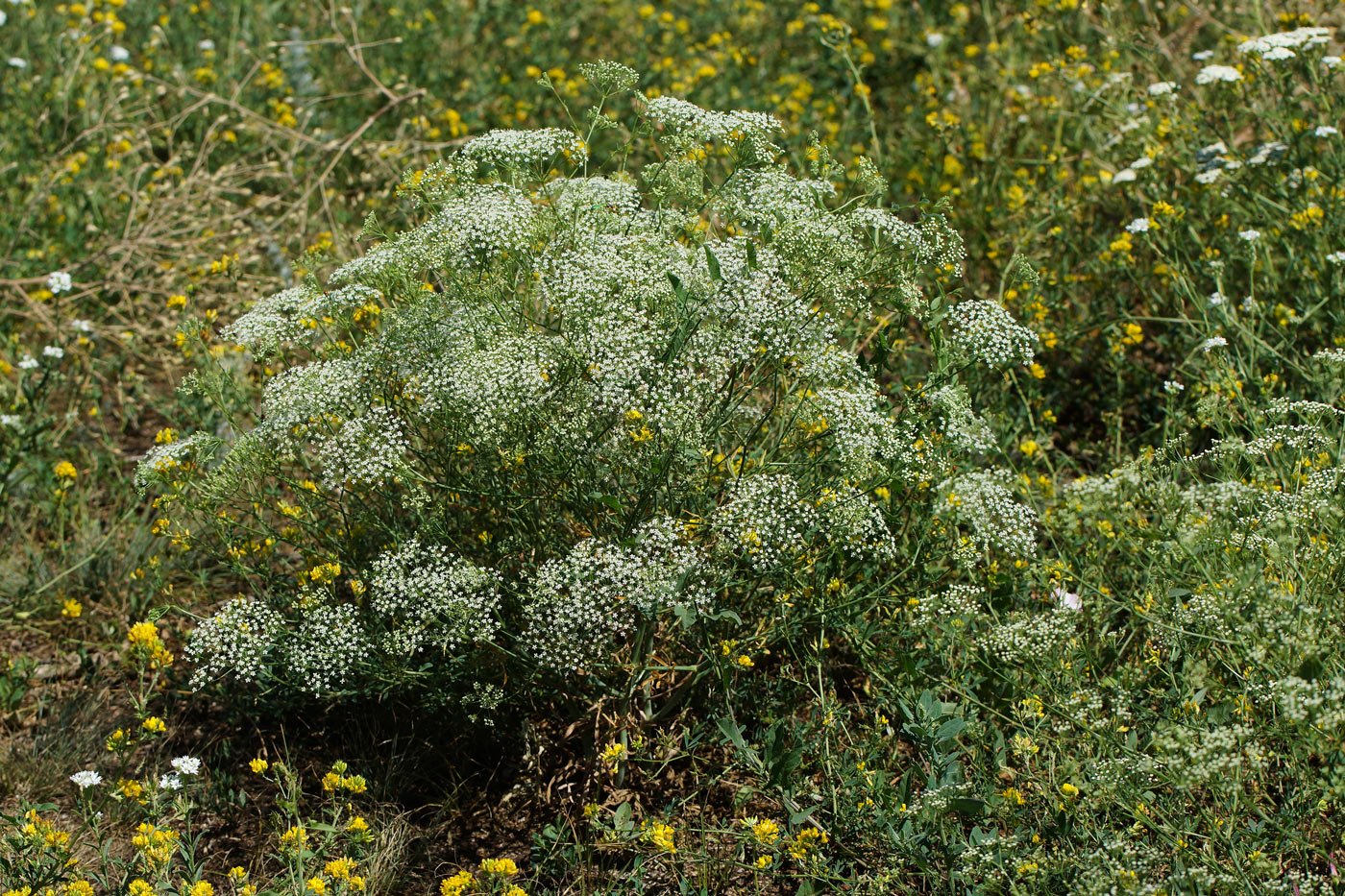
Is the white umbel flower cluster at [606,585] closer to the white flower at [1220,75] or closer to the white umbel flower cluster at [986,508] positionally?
the white umbel flower cluster at [986,508]

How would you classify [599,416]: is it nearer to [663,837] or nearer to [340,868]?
[663,837]

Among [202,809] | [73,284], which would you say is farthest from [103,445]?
[202,809]

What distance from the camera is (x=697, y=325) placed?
2934mm

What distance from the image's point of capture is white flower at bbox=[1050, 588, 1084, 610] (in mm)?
3496

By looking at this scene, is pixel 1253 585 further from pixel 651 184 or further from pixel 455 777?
pixel 455 777

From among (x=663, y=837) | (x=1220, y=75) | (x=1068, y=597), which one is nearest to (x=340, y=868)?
(x=663, y=837)

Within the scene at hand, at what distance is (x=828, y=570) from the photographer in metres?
3.35

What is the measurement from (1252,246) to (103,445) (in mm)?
4588

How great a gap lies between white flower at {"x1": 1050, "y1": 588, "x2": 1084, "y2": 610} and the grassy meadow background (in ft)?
0.11

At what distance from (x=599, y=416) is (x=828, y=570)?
0.87 meters

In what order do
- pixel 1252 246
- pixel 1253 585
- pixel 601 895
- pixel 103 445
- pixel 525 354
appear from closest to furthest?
pixel 1253 585, pixel 525 354, pixel 601 895, pixel 1252 246, pixel 103 445

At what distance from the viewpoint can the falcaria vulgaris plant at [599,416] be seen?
2.82 m

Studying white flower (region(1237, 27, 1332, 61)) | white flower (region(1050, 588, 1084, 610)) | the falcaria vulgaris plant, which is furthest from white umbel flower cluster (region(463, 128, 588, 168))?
white flower (region(1237, 27, 1332, 61))

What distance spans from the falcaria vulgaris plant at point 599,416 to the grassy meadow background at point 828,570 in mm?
178
